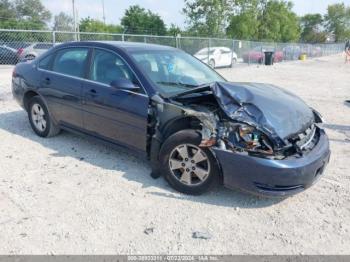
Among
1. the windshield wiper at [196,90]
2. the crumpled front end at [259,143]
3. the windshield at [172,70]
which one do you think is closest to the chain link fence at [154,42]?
the windshield at [172,70]

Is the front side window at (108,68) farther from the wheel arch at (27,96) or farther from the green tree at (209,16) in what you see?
the green tree at (209,16)

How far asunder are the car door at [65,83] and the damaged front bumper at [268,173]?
231 centimetres

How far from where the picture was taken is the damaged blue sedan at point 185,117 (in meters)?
3.43

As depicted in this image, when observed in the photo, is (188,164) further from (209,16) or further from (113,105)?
(209,16)

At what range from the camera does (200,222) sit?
11.0 feet

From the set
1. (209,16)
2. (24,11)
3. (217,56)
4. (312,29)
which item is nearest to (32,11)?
(24,11)

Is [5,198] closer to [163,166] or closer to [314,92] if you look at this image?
[163,166]

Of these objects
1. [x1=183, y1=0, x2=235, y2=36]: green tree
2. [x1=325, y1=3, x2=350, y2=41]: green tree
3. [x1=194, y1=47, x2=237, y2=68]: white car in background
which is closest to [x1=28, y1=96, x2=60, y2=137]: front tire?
[x1=194, y1=47, x2=237, y2=68]: white car in background

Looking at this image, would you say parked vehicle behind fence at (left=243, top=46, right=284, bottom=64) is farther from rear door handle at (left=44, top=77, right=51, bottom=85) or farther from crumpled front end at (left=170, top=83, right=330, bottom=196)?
crumpled front end at (left=170, top=83, right=330, bottom=196)

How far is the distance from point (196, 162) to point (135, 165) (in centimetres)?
120

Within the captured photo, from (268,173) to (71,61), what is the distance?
10.8ft

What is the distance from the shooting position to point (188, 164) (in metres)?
3.75

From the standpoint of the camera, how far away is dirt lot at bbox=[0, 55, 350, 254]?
3.01 metres

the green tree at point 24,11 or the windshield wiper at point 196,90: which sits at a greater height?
the green tree at point 24,11
